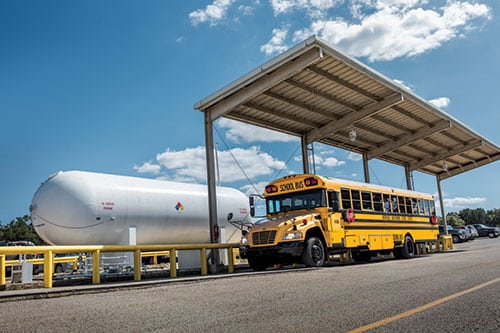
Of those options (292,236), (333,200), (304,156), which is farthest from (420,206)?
(292,236)

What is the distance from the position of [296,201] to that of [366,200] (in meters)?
2.95

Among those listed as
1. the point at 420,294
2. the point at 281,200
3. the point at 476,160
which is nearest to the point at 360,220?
the point at 281,200

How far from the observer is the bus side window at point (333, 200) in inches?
559

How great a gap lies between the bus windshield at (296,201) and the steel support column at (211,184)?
83.9 inches

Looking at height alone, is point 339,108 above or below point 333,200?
above

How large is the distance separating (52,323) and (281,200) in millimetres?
10293

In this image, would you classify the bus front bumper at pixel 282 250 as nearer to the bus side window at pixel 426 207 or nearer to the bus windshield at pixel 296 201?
the bus windshield at pixel 296 201

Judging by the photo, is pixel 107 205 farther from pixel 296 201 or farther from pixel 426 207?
pixel 426 207

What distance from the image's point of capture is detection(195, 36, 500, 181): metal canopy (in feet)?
54.1

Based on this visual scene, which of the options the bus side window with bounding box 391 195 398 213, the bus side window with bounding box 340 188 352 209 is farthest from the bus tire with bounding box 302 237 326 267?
the bus side window with bounding box 391 195 398 213

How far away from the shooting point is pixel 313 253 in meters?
13.5

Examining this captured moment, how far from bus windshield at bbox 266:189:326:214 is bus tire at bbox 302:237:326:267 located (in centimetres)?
121

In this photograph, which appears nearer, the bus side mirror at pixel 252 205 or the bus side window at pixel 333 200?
the bus side window at pixel 333 200

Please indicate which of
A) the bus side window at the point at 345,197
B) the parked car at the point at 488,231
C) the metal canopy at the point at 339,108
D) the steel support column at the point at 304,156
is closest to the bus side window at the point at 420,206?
the metal canopy at the point at 339,108
